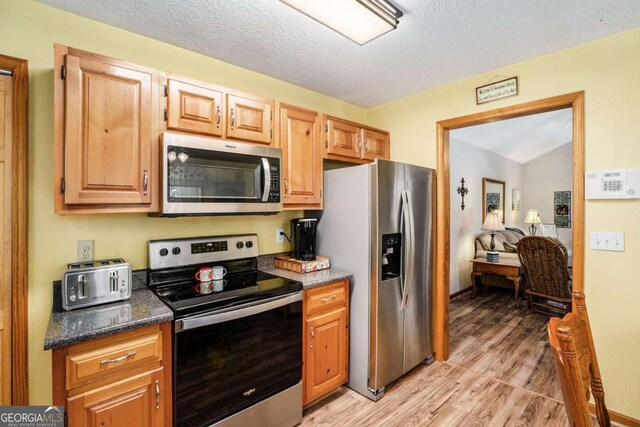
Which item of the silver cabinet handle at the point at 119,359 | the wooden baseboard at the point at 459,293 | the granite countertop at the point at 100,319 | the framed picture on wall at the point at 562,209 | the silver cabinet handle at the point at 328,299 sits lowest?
the wooden baseboard at the point at 459,293

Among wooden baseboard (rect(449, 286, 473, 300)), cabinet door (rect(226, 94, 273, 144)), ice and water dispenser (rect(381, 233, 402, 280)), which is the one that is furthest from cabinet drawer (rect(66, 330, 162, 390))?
wooden baseboard (rect(449, 286, 473, 300))

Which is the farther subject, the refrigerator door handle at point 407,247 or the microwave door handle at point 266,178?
the refrigerator door handle at point 407,247

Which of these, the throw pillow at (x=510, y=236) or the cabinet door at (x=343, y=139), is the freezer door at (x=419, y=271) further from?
the throw pillow at (x=510, y=236)

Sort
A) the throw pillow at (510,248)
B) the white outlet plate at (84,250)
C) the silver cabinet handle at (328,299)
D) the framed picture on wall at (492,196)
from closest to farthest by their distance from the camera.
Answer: the white outlet plate at (84,250) → the silver cabinet handle at (328,299) → the throw pillow at (510,248) → the framed picture on wall at (492,196)

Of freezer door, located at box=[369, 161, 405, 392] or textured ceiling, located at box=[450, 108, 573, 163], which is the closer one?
freezer door, located at box=[369, 161, 405, 392]

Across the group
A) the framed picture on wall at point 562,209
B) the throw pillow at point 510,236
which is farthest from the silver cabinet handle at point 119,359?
the framed picture on wall at point 562,209

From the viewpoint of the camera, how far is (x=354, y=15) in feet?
5.30

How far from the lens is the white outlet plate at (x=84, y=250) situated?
1741 millimetres

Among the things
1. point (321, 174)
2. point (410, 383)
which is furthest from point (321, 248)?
point (410, 383)

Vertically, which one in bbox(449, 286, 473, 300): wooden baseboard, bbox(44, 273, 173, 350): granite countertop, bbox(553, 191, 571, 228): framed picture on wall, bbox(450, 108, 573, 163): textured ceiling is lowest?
bbox(449, 286, 473, 300): wooden baseboard

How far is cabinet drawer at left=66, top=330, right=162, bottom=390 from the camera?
4.15 ft

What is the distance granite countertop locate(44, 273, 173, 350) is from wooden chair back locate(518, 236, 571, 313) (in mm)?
4069

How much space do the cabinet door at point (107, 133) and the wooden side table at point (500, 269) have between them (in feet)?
15.3

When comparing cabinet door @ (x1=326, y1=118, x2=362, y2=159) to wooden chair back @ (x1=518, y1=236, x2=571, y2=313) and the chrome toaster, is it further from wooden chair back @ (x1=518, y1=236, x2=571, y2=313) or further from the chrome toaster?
wooden chair back @ (x1=518, y1=236, x2=571, y2=313)
